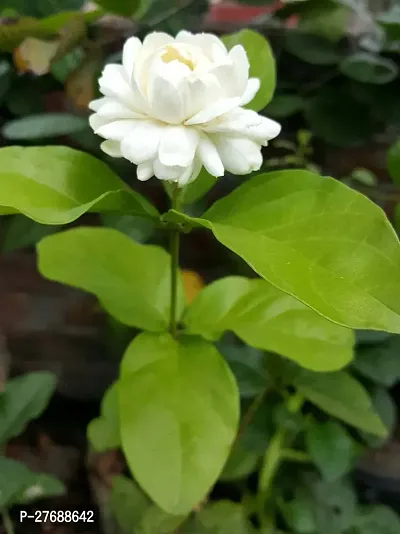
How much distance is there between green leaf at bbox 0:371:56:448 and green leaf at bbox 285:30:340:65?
0.59 m

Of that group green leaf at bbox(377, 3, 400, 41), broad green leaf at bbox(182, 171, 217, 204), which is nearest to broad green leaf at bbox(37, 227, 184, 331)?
broad green leaf at bbox(182, 171, 217, 204)

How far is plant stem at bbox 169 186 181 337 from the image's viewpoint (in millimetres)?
441

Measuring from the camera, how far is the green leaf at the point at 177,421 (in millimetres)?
453

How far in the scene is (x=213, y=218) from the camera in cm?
44

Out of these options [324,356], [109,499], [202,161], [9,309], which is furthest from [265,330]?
[9,309]

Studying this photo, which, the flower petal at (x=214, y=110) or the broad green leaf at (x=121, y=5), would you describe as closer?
the flower petal at (x=214, y=110)

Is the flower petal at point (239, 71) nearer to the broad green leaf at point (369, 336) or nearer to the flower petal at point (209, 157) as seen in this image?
the flower petal at point (209, 157)

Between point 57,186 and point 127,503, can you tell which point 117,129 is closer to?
point 57,186

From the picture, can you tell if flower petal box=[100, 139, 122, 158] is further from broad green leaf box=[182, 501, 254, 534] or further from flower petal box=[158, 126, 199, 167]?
broad green leaf box=[182, 501, 254, 534]

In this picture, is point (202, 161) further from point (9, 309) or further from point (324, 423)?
point (9, 309)

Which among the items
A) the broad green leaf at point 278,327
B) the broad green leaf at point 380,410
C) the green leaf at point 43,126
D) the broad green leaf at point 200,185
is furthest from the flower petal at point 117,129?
the broad green leaf at point 380,410

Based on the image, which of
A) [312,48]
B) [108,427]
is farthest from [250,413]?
[312,48]

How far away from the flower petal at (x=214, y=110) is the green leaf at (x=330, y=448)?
49cm

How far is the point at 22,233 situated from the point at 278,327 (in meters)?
0.42
